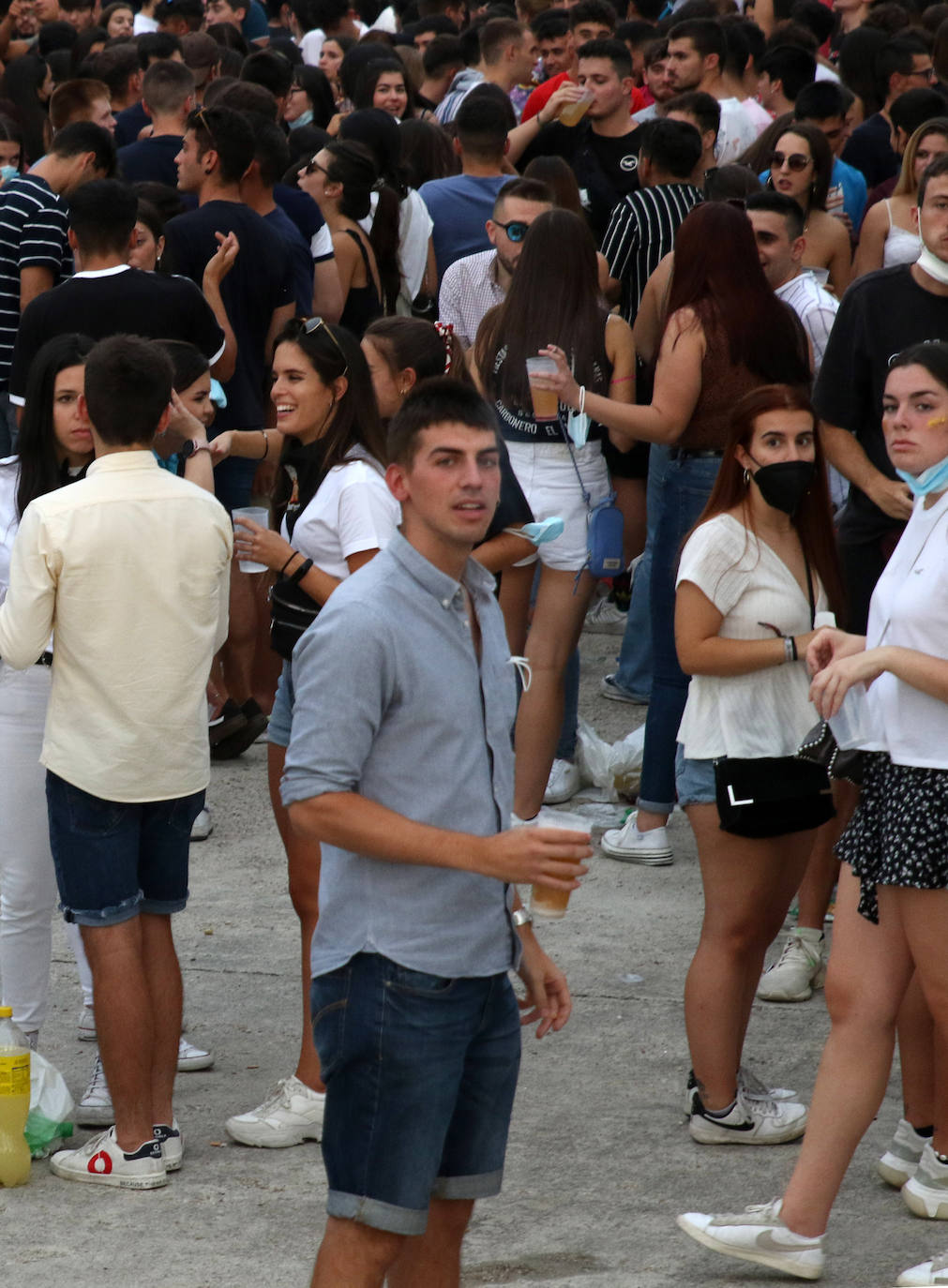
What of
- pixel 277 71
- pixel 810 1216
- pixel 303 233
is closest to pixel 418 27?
pixel 277 71

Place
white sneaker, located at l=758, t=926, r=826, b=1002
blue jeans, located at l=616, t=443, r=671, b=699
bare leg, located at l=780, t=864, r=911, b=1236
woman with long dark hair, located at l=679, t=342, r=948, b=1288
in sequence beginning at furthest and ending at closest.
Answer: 1. blue jeans, located at l=616, t=443, r=671, b=699
2. white sneaker, located at l=758, t=926, r=826, b=1002
3. bare leg, located at l=780, t=864, r=911, b=1236
4. woman with long dark hair, located at l=679, t=342, r=948, b=1288

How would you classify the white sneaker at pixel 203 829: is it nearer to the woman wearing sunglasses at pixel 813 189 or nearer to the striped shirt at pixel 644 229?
the striped shirt at pixel 644 229

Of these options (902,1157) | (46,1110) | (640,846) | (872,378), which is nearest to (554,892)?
(902,1157)

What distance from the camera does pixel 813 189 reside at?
7309 mm

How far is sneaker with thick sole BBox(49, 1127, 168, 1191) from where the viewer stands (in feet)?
13.3

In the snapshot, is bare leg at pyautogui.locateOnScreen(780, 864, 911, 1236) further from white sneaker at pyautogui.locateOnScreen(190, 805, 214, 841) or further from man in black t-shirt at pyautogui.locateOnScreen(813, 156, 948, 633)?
white sneaker at pyautogui.locateOnScreen(190, 805, 214, 841)

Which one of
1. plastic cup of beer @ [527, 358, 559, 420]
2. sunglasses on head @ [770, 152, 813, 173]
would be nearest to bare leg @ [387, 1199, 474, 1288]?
plastic cup of beer @ [527, 358, 559, 420]

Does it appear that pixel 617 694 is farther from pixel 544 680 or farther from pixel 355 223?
pixel 355 223

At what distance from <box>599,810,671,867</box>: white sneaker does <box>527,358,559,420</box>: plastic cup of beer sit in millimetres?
1520

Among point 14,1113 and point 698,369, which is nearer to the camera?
point 14,1113

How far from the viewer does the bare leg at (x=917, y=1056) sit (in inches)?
157

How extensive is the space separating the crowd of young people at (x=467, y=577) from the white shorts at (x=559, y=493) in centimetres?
1

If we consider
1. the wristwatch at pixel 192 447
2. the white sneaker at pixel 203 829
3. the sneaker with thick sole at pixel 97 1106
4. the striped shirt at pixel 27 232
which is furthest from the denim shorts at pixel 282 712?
the striped shirt at pixel 27 232

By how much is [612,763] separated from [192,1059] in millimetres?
2451
